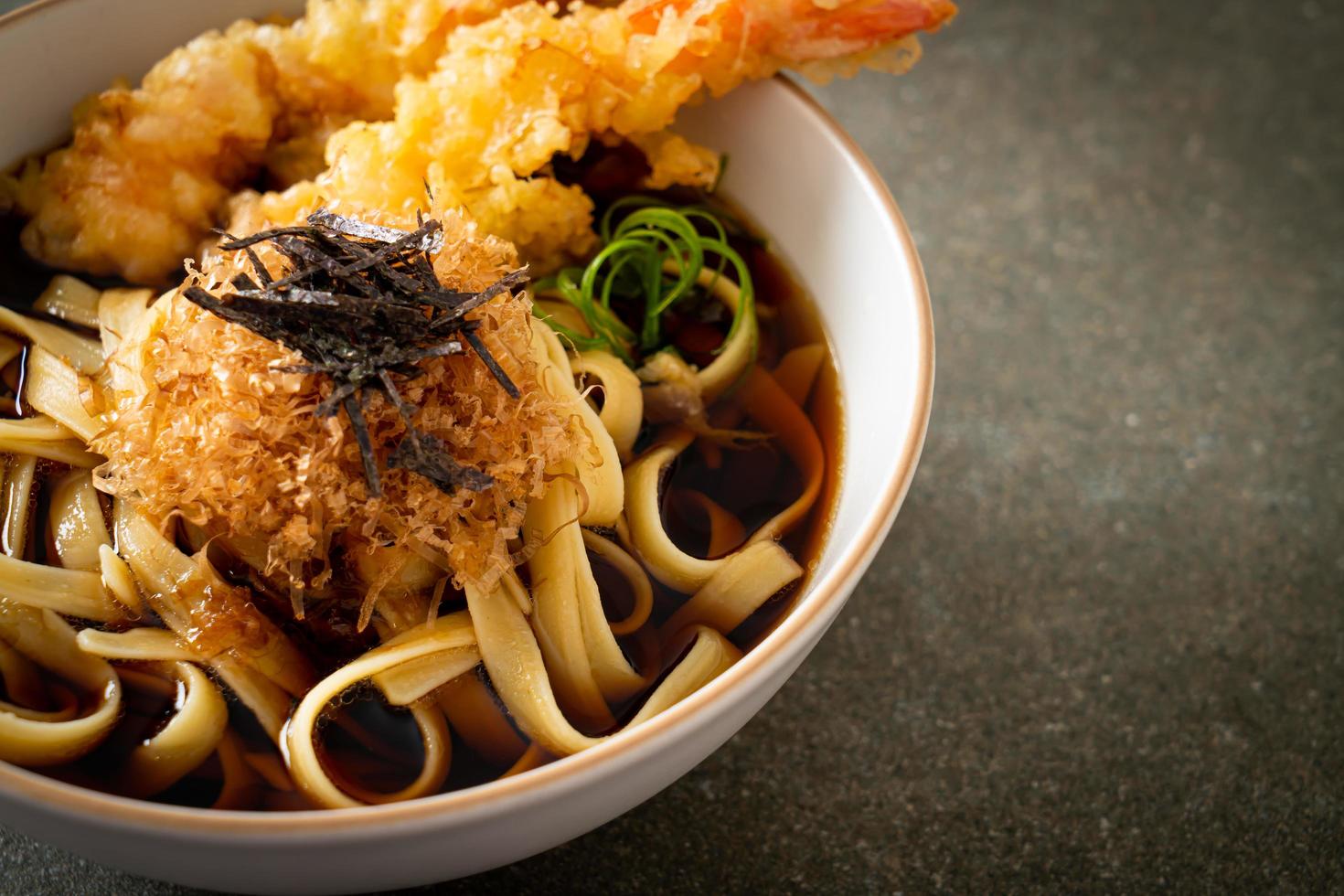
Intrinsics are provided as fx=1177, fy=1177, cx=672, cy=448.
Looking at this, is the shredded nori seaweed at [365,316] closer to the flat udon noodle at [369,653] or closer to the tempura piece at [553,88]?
the flat udon noodle at [369,653]

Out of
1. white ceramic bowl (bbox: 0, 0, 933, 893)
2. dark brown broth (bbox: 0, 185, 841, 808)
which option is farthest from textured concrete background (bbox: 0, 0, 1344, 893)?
white ceramic bowl (bbox: 0, 0, 933, 893)

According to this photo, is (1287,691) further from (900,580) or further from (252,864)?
(252,864)

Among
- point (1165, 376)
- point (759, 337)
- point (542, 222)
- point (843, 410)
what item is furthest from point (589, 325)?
point (1165, 376)

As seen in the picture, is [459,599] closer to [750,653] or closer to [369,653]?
[369,653]

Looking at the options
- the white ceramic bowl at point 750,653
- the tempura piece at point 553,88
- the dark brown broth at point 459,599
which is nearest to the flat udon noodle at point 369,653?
the dark brown broth at point 459,599

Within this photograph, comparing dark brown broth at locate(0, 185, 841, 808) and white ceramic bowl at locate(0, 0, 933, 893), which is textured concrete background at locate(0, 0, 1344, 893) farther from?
white ceramic bowl at locate(0, 0, 933, 893)

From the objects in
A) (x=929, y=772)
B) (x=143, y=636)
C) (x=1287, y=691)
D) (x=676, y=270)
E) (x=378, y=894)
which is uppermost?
(x=143, y=636)

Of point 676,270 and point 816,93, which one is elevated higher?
point 676,270
